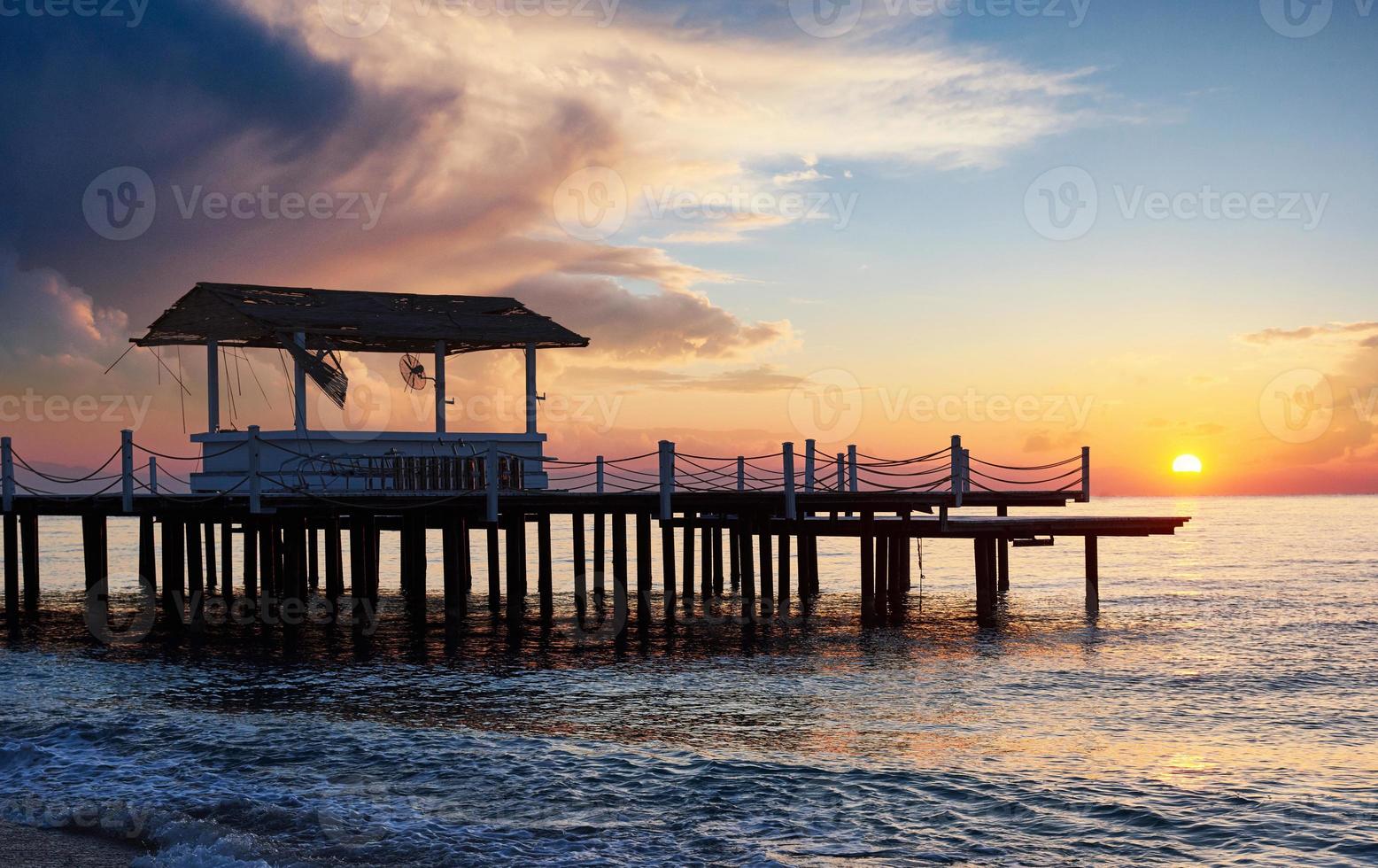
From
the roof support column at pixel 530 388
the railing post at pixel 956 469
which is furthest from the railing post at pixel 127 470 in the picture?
the railing post at pixel 956 469

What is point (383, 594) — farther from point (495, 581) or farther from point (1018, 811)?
point (1018, 811)

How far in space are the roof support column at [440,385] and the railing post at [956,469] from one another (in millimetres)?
11800

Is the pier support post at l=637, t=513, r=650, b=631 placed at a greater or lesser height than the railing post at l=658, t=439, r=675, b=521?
lesser

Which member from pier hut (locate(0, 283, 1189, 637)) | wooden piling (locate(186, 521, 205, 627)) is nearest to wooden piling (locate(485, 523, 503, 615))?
pier hut (locate(0, 283, 1189, 637))

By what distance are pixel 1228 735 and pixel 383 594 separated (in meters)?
25.7

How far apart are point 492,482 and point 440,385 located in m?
4.79

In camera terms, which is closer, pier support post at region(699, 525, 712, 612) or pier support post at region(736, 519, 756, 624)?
pier support post at region(736, 519, 756, 624)

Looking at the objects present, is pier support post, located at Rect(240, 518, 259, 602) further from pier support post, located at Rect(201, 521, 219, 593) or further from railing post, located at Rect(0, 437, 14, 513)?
pier support post, located at Rect(201, 521, 219, 593)

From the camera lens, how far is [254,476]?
23.9 metres

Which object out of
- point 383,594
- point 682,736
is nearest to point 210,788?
point 682,736

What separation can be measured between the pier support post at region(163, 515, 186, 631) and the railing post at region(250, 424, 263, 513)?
207 inches

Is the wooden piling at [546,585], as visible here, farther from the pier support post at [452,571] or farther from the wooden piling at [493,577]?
the pier support post at [452,571]

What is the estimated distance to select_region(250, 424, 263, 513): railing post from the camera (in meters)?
23.8

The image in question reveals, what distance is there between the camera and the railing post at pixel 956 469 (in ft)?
82.7
